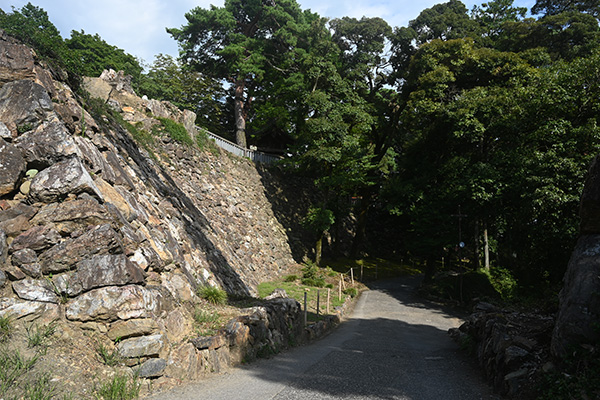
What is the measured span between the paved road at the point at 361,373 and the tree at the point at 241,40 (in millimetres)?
22188

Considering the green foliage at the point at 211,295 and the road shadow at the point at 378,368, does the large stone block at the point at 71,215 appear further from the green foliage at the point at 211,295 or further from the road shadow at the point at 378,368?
the road shadow at the point at 378,368

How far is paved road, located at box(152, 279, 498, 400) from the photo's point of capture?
5.88 meters

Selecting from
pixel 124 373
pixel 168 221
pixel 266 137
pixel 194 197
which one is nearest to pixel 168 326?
pixel 124 373

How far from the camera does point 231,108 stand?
123ft

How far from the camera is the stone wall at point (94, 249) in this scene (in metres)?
5.48

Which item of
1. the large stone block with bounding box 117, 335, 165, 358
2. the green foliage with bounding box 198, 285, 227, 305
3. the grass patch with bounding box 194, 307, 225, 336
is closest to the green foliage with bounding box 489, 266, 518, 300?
the green foliage with bounding box 198, 285, 227, 305

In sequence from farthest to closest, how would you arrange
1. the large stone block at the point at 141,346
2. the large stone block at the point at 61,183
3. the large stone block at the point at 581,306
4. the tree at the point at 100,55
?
the tree at the point at 100,55
the large stone block at the point at 61,183
the large stone block at the point at 141,346
the large stone block at the point at 581,306

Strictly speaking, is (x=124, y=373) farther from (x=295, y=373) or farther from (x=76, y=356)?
(x=295, y=373)

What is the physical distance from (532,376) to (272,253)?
54.3 feet

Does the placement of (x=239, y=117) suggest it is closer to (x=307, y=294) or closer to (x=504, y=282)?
(x=307, y=294)

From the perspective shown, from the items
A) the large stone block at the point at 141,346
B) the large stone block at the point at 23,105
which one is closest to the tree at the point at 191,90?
the large stone block at the point at 23,105

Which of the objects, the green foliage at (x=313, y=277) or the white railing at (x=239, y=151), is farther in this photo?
the white railing at (x=239, y=151)

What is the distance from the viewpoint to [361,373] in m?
7.36

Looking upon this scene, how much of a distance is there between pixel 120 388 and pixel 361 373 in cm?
461
